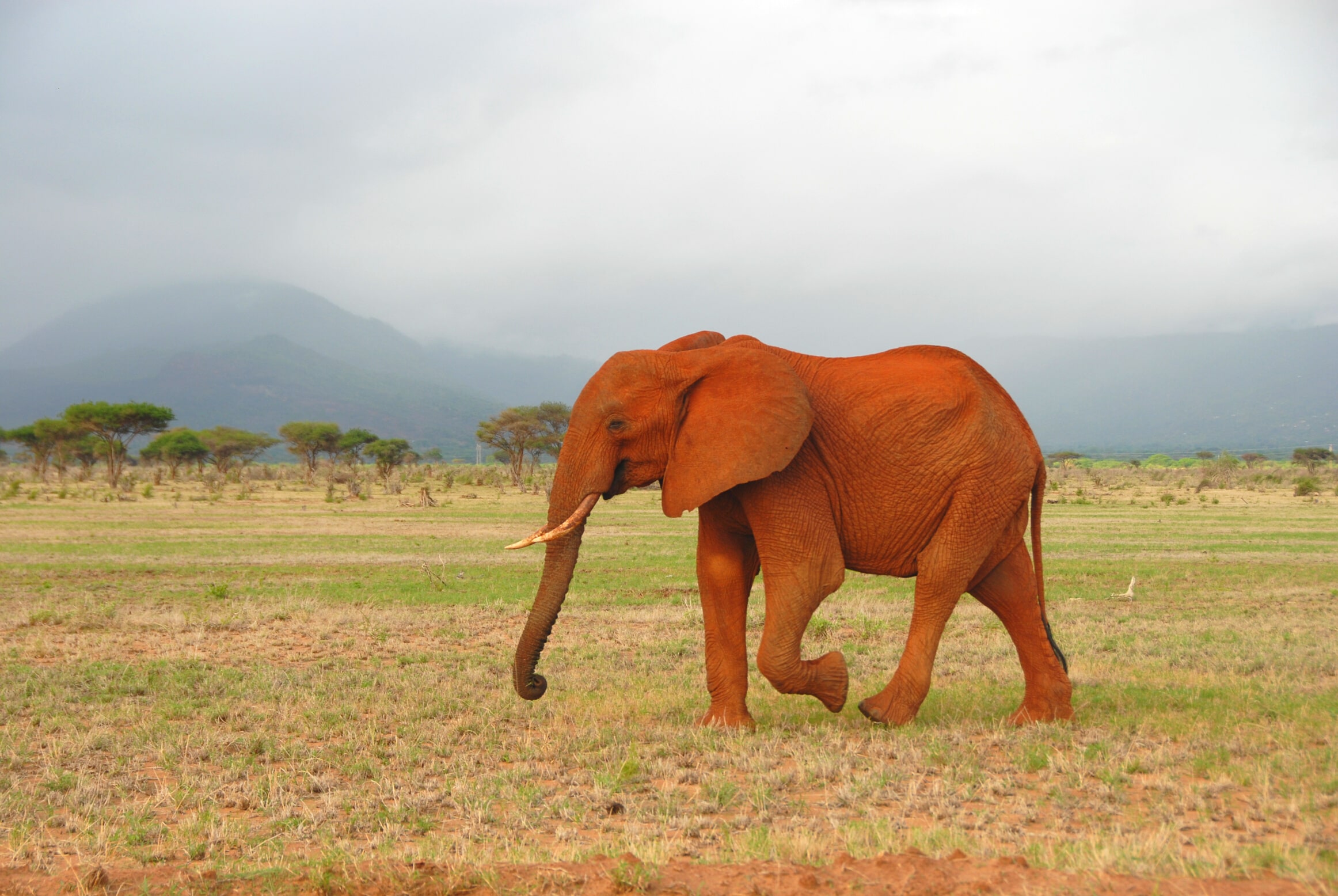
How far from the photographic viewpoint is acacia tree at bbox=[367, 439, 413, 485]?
72.4 meters

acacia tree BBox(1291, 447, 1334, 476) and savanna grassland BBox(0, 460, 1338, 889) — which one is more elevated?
acacia tree BBox(1291, 447, 1334, 476)

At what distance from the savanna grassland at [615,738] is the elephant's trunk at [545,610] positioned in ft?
Answer: 1.52

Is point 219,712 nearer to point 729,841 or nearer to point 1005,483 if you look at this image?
point 729,841

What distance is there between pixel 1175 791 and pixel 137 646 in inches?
464

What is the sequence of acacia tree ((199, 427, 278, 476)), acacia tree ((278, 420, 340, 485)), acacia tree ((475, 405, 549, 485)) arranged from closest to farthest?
1. acacia tree ((475, 405, 549, 485))
2. acacia tree ((278, 420, 340, 485))
3. acacia tree ((199, 427, 278, 476))

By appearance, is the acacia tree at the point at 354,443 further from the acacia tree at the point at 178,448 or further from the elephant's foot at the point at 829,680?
the elephant's foot at the point at 829,680

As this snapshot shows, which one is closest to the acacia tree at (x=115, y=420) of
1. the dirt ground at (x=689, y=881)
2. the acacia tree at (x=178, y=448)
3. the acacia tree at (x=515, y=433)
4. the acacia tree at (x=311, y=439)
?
the acacia tree at (x=178, y=448)

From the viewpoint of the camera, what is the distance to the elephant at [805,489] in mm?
7535

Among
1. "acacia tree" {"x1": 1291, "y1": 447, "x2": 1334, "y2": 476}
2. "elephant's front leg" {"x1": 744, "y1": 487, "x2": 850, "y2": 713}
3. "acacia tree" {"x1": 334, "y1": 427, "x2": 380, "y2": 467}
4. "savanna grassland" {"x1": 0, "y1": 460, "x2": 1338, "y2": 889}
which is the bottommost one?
"savanna grassland" {"x1": 0, "y1": 460, "x2": 1338, "y2": 889}

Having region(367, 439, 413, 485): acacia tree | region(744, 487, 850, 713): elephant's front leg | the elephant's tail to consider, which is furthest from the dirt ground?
region(367, 439, 413, 485): acacia tree

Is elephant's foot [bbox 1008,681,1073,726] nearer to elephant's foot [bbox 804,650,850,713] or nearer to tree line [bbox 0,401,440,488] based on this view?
elephant's foot [bbox 804,650,850,713]

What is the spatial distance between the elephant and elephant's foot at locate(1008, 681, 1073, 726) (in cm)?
1

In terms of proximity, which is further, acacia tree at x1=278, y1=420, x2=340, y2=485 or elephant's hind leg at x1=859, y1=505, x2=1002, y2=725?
acacia tree at x1=278, y1=420, x2=340, y2=485

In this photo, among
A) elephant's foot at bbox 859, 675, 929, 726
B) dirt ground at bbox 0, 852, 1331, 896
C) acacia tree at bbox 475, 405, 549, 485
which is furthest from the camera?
acacia tree at bbox 475, 405, 549, 485
